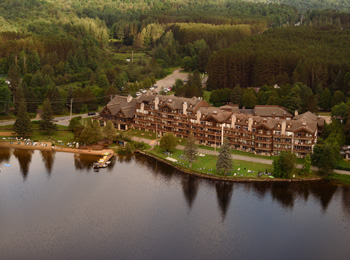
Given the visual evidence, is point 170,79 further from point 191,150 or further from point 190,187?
Answer: point 190,187

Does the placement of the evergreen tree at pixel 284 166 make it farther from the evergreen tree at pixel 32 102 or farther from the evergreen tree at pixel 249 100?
the evergreen tree at pixel 32 102

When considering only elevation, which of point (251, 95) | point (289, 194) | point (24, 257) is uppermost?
point (251, 95)

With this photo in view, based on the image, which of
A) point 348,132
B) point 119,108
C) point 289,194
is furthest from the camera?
point 119,108

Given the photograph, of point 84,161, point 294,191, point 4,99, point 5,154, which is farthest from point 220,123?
point 4,99

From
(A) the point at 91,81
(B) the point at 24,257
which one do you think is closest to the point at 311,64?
(A) the point at 91,81

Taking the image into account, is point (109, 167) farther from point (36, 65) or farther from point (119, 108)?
point (36, 65)

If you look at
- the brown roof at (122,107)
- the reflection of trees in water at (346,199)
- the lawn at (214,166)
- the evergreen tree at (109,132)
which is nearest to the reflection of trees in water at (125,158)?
the lawn at (214,166)
